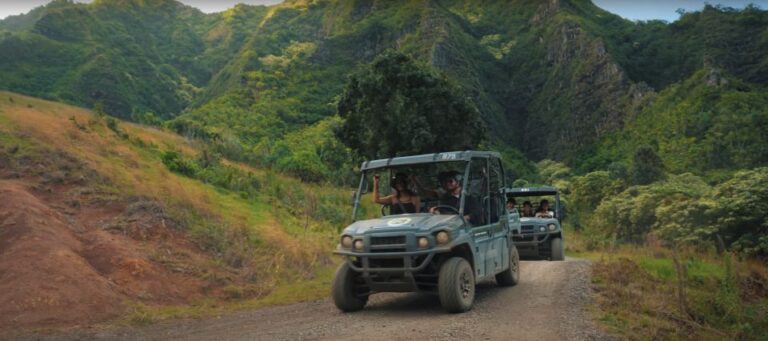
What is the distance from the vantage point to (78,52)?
103125 mm

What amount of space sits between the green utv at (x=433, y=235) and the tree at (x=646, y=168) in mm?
49400

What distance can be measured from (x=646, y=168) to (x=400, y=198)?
5223 cm

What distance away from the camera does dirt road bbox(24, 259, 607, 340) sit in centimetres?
756

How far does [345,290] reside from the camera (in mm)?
9258

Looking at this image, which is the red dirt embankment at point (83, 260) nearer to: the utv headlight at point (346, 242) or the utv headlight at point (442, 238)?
the utv headlight at point (346, 242)

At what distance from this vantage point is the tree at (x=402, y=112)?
33438 millimetres

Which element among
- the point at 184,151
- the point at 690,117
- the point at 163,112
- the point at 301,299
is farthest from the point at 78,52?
the point at 301,299

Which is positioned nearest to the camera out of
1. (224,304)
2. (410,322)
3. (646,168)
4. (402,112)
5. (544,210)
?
(410,322)

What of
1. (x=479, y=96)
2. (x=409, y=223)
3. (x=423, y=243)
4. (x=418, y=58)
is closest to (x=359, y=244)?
(x=409, y=223)

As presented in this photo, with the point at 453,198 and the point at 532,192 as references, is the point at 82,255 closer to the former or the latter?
the point at 453,198

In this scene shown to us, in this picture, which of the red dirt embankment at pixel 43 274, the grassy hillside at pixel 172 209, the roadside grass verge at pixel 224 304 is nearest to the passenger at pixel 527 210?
the grassy hillside at pixel 172 209

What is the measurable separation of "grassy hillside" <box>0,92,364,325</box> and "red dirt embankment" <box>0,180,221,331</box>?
60 millimetres

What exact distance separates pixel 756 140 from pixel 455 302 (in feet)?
236

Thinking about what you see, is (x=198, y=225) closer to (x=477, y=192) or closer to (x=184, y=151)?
(x=477, y=192)
